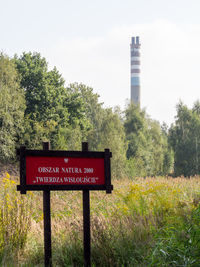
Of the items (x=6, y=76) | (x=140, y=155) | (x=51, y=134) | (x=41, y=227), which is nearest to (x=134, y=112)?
(x=140, y=155)

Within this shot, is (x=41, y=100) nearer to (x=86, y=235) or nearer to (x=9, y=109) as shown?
(x=9, y=109)

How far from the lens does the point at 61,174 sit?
5.94 meters

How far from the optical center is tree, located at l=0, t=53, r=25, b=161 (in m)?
28.7

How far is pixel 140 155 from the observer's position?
1684 inches

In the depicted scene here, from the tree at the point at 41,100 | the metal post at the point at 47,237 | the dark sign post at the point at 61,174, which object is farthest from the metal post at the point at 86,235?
the tree at the point at 41,100

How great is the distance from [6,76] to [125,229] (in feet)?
82.3

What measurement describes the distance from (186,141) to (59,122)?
15.5 meters

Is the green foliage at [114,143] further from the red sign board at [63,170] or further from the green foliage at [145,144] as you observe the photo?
the red sign board at [63,170]

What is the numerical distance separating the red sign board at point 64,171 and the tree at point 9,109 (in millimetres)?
22403

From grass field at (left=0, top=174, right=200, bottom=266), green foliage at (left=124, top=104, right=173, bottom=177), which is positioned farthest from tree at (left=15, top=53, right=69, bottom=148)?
grass field at (left=0, top=174, right=200, bottom=266)

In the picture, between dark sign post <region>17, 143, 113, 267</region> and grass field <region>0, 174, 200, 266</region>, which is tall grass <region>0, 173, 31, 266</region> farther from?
dark sign post <region>17, 143, 113, 267</region>

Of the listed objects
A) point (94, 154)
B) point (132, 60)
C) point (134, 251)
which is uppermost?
point (132, 60)

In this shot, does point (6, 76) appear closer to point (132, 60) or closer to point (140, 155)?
point (140, 155)

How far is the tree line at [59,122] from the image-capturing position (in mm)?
30062
